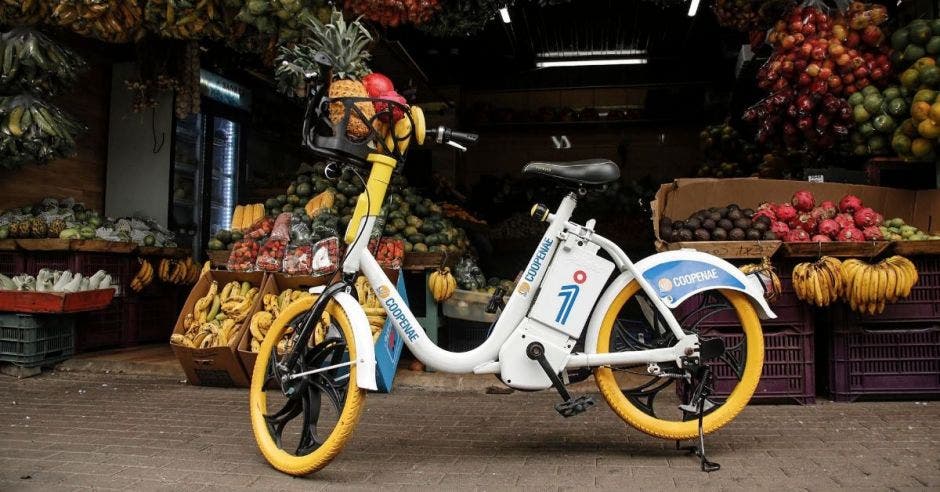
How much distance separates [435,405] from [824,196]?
11.2 feet

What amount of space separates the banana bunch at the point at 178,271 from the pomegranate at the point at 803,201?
5851 millimetres

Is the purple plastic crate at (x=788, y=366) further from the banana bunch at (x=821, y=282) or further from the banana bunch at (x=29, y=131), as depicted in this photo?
the banana bunch at (x=29, y=131)

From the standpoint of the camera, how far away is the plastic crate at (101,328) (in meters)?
6.50

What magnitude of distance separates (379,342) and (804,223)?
10.3ft

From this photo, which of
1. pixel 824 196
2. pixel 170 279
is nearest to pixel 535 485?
pixel 824 196

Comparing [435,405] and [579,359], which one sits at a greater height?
[579,359]

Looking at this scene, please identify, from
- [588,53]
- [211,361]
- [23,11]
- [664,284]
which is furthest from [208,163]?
[664,284]

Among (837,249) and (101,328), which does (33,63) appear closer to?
(101,328)

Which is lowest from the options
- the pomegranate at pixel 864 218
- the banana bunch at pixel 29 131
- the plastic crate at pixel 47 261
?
the plastic crate at pixel 47 261

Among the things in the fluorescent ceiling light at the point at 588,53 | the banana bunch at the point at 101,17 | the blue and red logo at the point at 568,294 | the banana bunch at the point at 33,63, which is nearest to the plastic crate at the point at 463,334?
the blue and red logo at the point at 568,294

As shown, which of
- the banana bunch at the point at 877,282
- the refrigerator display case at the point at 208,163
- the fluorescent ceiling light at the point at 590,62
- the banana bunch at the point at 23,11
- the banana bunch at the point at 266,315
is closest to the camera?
the banana bunch at the point at 877,282

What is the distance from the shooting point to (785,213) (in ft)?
15.8

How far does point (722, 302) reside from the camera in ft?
11.3

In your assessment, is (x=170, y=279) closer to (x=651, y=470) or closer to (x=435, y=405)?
(x=435, y=405)
